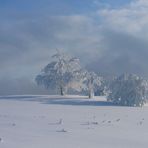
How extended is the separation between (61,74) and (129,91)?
16972mm

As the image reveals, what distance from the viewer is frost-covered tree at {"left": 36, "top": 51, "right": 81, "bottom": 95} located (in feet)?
239

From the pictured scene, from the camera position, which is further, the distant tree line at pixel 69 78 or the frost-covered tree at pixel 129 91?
the distant tree line at pixel 69 78

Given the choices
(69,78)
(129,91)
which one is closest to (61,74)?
(69,78)

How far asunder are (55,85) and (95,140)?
2290 inches

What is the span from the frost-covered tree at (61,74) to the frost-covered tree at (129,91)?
40.9ft

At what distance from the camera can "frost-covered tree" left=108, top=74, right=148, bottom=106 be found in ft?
190

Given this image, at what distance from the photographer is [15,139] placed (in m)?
15.0

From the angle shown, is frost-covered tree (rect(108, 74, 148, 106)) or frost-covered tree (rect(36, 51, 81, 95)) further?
frost-covered tree (rect(36, 51, 81, 95))

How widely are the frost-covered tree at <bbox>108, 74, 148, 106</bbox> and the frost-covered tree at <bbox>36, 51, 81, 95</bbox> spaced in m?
12.5

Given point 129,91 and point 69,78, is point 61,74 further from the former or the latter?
point 129,91

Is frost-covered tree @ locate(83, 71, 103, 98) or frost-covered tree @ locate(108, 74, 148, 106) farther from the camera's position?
frost-covered tree @ locate(83, 71, 103, 98)

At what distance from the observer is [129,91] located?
58844 millimetres

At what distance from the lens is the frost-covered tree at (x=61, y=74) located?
72750 mm

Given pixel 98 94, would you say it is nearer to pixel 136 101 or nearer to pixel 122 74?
pixel 122 74
